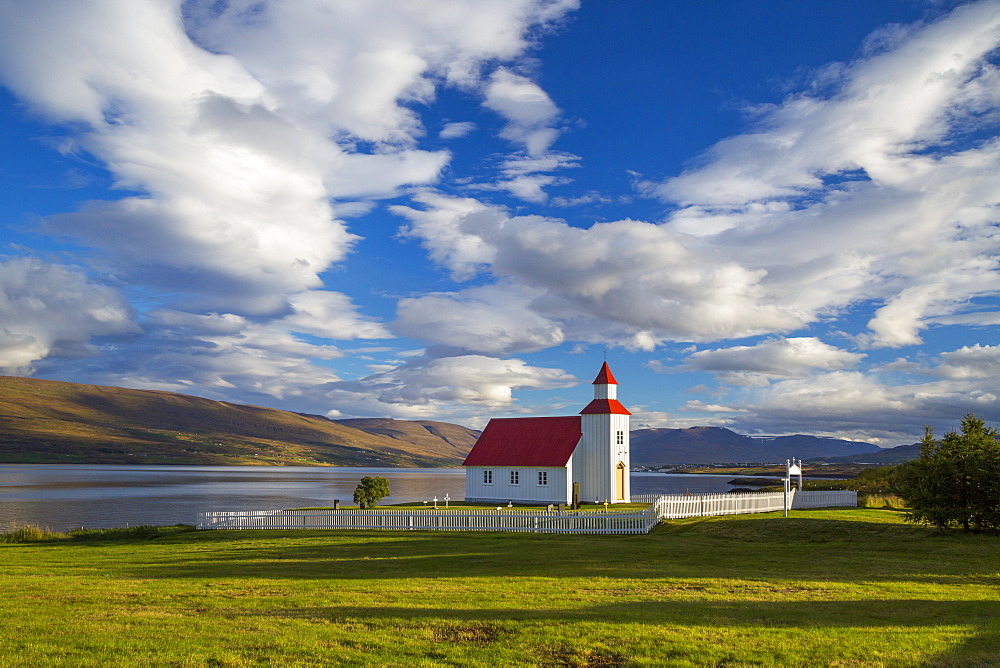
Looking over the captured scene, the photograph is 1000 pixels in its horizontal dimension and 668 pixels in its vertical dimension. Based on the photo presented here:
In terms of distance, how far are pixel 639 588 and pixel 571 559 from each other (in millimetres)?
5556

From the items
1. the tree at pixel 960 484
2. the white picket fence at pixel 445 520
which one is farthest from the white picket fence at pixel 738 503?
the tree at pixel 960 484

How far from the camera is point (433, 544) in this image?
25.5 metres

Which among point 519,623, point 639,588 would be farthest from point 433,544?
point 519,623

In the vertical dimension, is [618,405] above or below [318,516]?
above

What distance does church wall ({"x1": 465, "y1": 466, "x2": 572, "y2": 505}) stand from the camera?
48.0 m

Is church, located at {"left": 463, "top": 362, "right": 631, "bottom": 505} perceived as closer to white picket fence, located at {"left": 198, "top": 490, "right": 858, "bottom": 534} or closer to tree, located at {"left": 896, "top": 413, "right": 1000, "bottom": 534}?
white picket fence, located at {"left": 198, "top": 490, "right": 858, "bottom": 534}

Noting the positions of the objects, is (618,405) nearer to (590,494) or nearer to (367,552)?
(590,494)

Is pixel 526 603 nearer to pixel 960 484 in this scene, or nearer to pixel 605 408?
pixel 960 484

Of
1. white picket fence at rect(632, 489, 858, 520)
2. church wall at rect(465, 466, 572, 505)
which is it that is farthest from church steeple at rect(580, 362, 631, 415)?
white picket fence at rect(632, 489, 858, 520)

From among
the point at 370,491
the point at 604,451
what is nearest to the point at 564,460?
the point at 604,451

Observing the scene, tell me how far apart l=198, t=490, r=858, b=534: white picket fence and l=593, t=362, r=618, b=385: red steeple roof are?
52.8ft

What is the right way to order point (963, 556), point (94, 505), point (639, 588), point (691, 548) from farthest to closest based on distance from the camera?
point (94, 505) < point (691, 548) < point (963, 556) < point (639, 588)

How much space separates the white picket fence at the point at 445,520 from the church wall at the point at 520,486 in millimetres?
16190

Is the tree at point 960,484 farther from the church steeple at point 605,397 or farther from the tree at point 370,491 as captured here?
the tree at point 370,491
